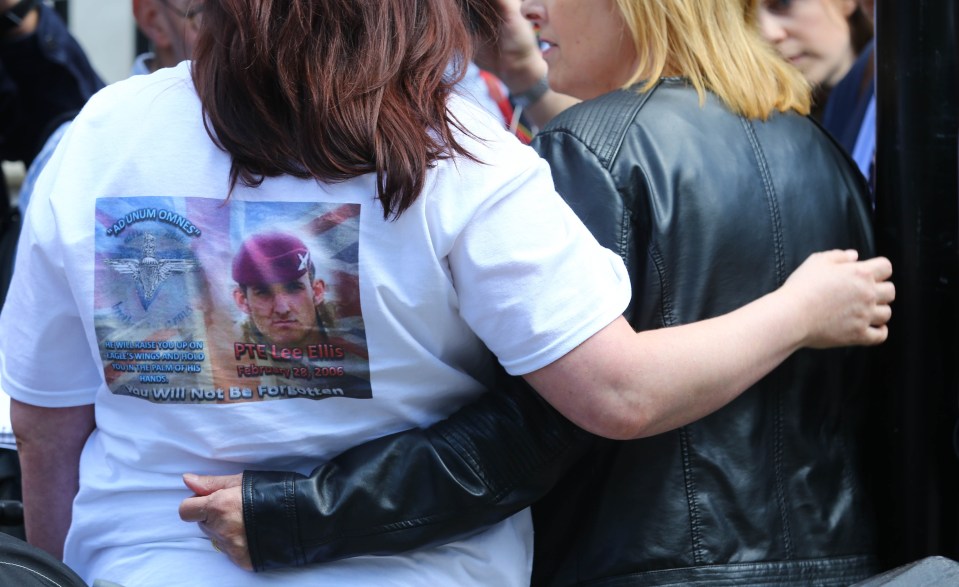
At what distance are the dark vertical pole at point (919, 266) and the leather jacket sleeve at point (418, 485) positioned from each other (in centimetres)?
63

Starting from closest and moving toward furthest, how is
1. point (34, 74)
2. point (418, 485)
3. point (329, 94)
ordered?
point (329, 94)
point (418, 485)
point (34, 74)

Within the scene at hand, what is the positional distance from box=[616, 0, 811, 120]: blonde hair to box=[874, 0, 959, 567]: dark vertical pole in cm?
19

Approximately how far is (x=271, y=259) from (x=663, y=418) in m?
0.52

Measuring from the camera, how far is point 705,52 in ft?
5.65

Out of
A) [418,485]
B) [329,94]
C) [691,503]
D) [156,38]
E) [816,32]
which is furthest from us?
[816,32]

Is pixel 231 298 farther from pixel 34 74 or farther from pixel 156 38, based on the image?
pixel 34 74

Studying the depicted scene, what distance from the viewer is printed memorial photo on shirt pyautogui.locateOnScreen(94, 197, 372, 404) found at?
50.5 inches

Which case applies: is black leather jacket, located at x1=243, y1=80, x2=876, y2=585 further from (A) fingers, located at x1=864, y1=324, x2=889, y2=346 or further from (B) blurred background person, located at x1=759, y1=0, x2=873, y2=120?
(B) blurred background person, located at x1=759, y1=0, x2=873, y2=120

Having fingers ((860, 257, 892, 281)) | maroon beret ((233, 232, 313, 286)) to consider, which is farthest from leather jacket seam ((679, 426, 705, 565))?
maroon beret ((233, 232, 313, 286))

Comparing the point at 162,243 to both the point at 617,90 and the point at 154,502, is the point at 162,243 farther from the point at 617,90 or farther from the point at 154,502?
the point at 617,90

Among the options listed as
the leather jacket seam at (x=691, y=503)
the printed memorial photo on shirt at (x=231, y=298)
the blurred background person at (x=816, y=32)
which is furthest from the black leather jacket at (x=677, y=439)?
the blurred background person at (x=816, y=32)

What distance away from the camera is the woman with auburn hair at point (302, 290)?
1269mm

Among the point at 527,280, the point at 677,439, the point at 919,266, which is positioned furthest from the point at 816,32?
the point at 527,280

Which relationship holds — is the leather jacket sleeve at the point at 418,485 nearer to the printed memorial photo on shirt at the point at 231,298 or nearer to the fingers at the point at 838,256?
the printed memorial photo on shirt at the point at 231,298
